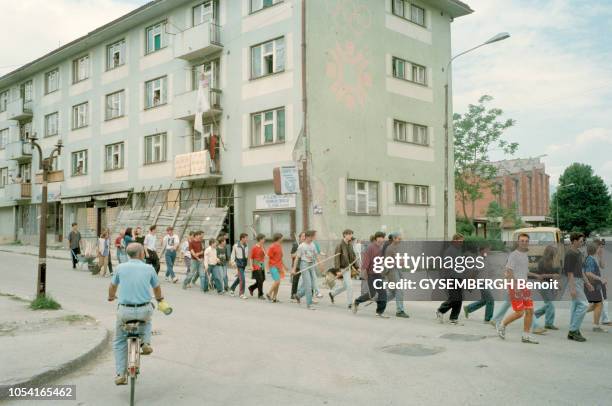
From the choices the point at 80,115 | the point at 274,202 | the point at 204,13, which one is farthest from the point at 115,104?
the point at 274,202

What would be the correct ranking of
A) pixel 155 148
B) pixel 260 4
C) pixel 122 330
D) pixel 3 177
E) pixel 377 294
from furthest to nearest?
pixel 3 177 < pixel 155 148 < pixel 260 4 < pixel 377 294 < pixel 122 330

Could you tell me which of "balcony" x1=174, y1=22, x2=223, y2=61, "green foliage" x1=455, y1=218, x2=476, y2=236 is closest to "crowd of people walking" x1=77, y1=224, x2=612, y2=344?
"balcony" x1=174, y1=22, x2=223, y2=61

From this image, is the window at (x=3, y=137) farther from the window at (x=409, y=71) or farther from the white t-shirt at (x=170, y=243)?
the white t-shirt at (x=170, y=243)

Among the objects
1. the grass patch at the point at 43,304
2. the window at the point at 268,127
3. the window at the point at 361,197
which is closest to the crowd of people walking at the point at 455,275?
the grass patch at the point at 43,304

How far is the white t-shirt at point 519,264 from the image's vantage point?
9805 mm

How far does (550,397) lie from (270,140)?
20.2 metres

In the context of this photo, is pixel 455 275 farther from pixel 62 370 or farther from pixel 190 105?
pixel 190 105

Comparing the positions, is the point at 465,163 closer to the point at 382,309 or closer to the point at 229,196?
the point at 229,196

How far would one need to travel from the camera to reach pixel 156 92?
103 feet

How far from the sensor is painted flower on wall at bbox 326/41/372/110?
998 inches

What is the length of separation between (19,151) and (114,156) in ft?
44.7

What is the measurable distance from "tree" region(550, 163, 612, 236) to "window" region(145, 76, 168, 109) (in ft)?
179

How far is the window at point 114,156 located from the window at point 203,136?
7.13 metres

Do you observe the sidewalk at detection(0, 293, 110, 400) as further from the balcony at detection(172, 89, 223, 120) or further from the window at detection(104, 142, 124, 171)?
the window at detection(104, 142, 124, 171)
